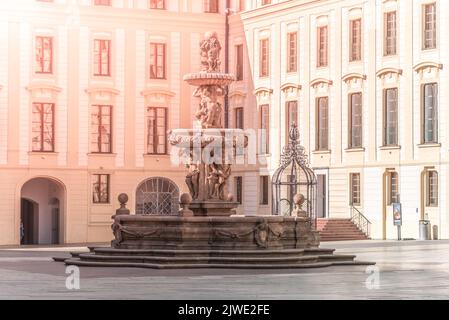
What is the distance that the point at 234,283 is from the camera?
27.6 m

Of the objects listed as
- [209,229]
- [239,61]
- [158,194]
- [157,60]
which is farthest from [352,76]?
[209,229]

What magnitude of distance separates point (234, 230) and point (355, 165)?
27.5 m

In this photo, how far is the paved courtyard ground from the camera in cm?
2420

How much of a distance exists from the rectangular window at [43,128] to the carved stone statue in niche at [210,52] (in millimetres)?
28492

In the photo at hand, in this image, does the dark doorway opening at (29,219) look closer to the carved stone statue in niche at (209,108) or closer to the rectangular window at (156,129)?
the rectangular window at (156,129)

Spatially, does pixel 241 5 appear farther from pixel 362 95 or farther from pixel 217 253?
pixel 217 253

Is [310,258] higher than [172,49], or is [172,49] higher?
[172,49]

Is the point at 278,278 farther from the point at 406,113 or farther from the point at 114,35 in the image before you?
the point at 114,35

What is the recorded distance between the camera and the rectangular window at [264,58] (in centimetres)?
6650

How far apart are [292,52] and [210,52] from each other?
29.0 metres

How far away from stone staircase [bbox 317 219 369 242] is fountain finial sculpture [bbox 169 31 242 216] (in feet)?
77.2
